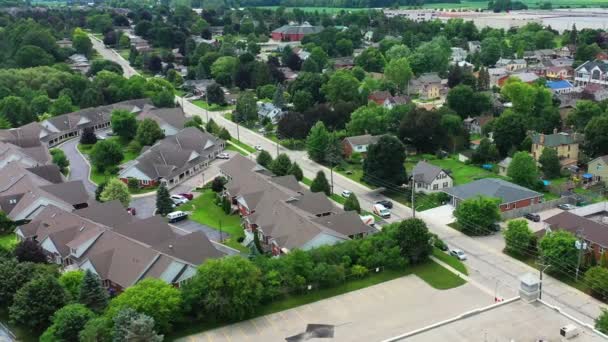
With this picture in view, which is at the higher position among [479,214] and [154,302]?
[154,302]

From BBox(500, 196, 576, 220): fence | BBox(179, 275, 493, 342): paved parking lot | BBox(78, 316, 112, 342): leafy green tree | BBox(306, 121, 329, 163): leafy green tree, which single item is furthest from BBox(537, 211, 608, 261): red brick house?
BBox(78, 316, 112, 342): leafy green tree

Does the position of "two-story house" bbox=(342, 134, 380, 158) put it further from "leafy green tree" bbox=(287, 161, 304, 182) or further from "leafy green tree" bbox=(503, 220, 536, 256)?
"leafy green tree" bbox=(503, 220, 536, 256)

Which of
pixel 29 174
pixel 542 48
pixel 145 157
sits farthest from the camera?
pixel 542 48

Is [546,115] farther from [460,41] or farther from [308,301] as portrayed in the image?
[460,41]

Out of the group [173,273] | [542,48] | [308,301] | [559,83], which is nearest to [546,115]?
[559,83]

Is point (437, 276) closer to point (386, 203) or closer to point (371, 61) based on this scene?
point (386, 203)

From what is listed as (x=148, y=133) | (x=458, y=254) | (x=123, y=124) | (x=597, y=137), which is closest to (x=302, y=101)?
(x=148, y=133)

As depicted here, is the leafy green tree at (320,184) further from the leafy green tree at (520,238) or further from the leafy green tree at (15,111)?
the leafy green tree at (15,111)
